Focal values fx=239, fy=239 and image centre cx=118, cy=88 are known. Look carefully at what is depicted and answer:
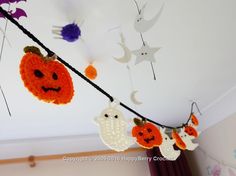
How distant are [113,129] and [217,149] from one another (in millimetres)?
1441

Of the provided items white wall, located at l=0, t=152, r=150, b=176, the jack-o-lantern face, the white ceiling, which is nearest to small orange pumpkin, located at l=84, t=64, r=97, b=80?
the white ceiling

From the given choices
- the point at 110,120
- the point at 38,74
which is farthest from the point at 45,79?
the point at 110,120

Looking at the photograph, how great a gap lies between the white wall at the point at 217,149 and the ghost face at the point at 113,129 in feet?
4.14

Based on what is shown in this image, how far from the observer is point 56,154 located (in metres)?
2.15

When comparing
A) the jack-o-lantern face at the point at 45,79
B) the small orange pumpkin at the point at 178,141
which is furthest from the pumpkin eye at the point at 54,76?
the small orange pumpkin at the point at 178,141

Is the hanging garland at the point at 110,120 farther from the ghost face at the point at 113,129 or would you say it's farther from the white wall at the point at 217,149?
the white wall at the point at 217,149

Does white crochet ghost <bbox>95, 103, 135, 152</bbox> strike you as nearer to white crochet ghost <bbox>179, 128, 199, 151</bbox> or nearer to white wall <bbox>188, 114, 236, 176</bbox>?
white crochet ghost <bbox>179, 128, 199, 151</bbox>

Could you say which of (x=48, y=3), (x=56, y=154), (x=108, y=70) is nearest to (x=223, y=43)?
(x=108, y=70)

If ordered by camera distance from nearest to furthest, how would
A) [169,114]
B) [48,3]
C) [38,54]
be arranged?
1. [38,54]
2. [48,3]
3. [169,114]

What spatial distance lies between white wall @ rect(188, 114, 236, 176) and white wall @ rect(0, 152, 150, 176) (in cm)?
52

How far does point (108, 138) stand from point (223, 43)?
2.68 ft

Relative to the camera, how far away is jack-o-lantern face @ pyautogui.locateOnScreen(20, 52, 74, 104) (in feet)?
2.06

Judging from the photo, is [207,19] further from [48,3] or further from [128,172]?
[128,172]

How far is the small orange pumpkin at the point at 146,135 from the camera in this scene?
3.81 feet
